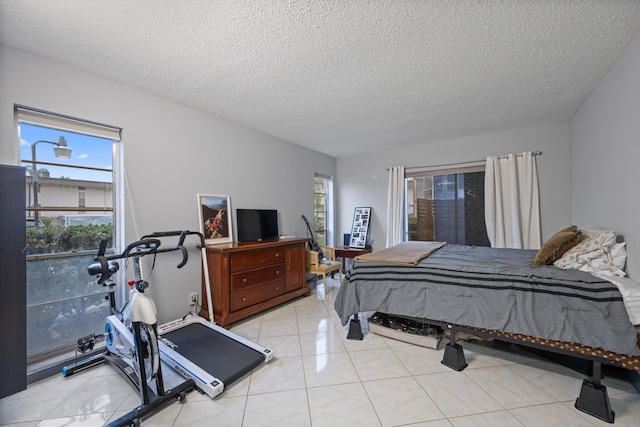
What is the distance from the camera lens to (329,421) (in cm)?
150

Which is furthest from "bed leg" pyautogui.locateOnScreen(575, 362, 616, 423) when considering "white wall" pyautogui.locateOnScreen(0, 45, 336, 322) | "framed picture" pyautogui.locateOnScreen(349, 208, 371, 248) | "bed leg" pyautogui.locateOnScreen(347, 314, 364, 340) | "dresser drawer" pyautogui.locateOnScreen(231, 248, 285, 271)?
"framed picture" pyautogui.locateOnScreen(349, 208, 371, 248)

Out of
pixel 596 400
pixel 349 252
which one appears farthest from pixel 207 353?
pixel 349 252

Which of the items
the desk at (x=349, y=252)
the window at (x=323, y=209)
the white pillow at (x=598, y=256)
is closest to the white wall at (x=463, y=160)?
the window at (x=323, y=209)

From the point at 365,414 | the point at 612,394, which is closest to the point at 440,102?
the point at 612,394

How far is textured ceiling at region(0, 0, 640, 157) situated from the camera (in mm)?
1551

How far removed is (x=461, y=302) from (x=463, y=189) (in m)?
2.92

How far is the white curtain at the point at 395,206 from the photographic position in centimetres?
479

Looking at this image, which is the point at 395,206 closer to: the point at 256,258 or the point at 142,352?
the point at 256,258

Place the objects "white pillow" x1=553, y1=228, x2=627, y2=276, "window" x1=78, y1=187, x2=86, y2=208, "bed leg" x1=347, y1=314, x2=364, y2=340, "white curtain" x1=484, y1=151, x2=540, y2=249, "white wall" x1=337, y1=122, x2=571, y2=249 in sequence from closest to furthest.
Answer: "white pillow" x1=553, y1=228, x2=627, y2=276 → "window" x1=78, y1=187, x2=86, y2=208 → "bed leg" x1=347, y1=314, x2=364, y2=340 → "white wall" x1=337, y1=122, x2=571, y2=249 → "white curtain" x1=484, y1=151, x2=540, y2=249

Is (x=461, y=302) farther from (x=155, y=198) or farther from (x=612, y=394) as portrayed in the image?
(x=155, y=198)

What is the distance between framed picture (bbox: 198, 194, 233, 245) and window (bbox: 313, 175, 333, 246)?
81.9 inches

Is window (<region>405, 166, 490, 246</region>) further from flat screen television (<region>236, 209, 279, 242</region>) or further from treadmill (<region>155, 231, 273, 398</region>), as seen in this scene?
treadmill (<region>155, 231, 273, 398</region>)

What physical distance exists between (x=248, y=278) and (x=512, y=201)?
3.96 metres

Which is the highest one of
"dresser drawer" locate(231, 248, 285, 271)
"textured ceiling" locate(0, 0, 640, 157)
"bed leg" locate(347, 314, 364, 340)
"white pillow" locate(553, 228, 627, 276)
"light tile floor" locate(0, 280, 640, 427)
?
"textured ceiling" locate(0, 0, 640, 157)
